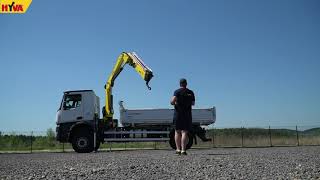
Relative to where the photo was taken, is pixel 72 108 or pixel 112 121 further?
pixel 112 121

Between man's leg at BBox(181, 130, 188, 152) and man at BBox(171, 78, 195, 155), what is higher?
man at BBox(171, 78, 195, 155)

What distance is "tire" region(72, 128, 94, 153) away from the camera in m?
20.3

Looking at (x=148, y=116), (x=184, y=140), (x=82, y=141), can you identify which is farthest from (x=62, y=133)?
(x=184, y=140)

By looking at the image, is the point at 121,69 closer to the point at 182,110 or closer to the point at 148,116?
the point at 148,116

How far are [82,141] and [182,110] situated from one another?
34.2ft

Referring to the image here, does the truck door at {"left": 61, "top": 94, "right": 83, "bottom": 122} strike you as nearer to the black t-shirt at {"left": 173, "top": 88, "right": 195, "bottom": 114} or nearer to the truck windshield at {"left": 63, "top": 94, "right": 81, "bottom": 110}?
the truck windshield at {"left": 63, "top": 94, "right": 81, "bottom": 110}

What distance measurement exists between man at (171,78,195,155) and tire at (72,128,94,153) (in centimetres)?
1003

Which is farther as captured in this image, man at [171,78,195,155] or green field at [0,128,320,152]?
green field at [0,128,320,152]

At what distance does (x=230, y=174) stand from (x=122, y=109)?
16.6 metres

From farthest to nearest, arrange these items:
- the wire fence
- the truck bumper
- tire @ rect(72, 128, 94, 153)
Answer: the wire fence → the truck bumper → tire @ rect(72, 128, 94, 153)

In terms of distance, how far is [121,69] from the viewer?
23859 mm

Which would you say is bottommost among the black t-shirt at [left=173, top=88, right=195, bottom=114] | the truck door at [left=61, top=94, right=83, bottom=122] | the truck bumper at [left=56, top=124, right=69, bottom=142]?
the truck bumper at [left=56, top=124, right=69, bottom=142]

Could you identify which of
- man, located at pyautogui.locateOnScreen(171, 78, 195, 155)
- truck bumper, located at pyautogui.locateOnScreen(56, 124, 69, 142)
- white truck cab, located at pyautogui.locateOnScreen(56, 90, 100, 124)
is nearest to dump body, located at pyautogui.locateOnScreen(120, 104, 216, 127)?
white truck cab, located at pyautogui.locateOnScreen(56, 90, 100, 124)

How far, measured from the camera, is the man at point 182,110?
1100 centimetres
